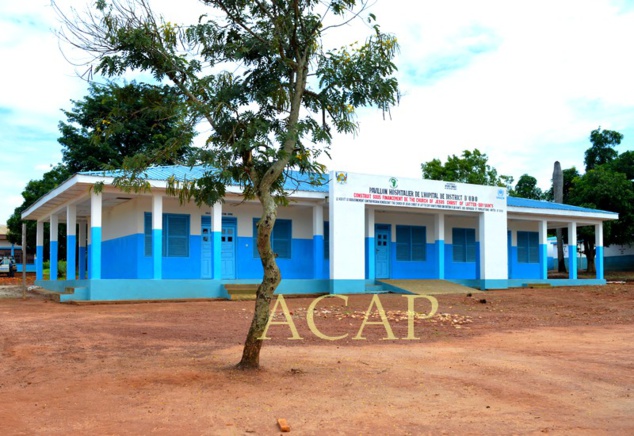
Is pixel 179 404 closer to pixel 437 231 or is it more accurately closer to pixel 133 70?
pixel 133 70

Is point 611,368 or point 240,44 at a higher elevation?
point 240,44

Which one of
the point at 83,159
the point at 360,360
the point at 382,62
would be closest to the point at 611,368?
the point at 360,360

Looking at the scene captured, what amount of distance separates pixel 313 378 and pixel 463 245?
19.9 metres

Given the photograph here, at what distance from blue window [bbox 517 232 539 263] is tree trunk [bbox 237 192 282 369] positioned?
22.4m

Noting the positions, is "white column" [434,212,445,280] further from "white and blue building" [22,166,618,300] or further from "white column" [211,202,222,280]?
"white column" [211,202,222,280]

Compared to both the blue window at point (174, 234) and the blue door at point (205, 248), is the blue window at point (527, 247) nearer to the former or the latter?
the blue door at point (205, 248)

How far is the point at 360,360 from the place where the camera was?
8719 millimetres

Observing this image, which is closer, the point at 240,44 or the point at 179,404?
the point at 179,404

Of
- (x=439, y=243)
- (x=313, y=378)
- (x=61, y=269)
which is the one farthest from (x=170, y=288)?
(x=61, y=269)

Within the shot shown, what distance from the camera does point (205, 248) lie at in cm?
2069

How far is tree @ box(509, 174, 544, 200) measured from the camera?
1699 inches

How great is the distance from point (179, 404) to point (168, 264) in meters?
14.2

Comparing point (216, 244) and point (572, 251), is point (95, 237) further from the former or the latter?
point (572, 251)

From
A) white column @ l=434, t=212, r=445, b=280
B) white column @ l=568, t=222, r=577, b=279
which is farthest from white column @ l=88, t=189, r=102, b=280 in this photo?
white column @ l=568, t=222, r=577, b=279
